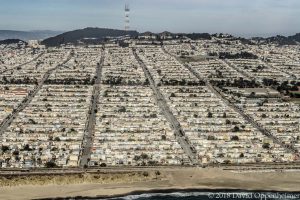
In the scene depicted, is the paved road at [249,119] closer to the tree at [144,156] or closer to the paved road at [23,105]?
the tree at [144,156]

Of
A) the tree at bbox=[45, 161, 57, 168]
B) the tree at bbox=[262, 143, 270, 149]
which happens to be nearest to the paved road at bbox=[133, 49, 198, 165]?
the tree at bbox=[262, 143, 270, 149]

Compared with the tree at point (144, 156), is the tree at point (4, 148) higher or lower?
higher

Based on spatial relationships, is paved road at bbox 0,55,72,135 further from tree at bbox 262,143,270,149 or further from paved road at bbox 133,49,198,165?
tree at bbox 262,143,270,149

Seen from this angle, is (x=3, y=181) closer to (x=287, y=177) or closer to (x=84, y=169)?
(x=84, y=169)

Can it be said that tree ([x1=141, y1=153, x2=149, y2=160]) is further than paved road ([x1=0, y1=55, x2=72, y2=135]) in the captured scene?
No

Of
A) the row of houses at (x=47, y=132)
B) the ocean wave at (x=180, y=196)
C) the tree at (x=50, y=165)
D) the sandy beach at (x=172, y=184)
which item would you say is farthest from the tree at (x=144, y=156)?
the tree at (x=50, y=165)

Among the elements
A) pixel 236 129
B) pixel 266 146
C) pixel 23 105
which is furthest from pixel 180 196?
pixel 23 105

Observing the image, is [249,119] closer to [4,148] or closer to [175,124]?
[175,124]

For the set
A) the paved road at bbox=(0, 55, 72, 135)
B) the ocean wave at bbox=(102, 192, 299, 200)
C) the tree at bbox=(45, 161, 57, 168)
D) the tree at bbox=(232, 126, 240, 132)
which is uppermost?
the paved road at bbox=(0, 55, 72, 135)

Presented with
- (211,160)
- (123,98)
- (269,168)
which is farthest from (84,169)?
(123,98)
